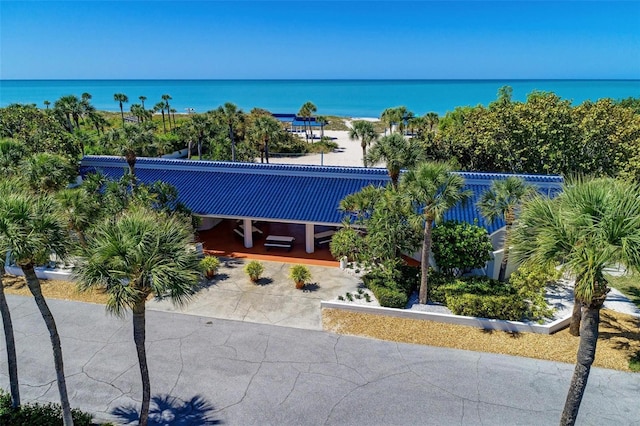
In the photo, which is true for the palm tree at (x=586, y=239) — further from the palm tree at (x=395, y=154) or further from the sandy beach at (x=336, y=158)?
the sandy beach at (x=336, y=158)

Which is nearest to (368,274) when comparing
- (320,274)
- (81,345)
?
(320,274)

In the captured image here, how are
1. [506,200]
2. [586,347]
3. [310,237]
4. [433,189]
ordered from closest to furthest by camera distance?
[586,347] → [433,189] → [506,200] → [310,237]

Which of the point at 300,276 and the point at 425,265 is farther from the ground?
the point at 425,265

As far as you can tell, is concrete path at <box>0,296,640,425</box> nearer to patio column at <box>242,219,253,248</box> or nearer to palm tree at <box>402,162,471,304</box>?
palm tree at <box>402,162,471,304</box>

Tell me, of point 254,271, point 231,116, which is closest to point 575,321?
point 254,271

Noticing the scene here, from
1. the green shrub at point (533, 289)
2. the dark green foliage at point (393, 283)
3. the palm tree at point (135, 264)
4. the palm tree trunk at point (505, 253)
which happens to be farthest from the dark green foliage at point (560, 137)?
the palm tree at point (135, 264)

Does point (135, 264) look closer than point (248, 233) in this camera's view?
Yes

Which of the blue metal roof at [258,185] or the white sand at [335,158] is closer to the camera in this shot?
the blue metal roof at [258,185]

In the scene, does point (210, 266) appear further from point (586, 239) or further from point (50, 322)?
point (586, 239)

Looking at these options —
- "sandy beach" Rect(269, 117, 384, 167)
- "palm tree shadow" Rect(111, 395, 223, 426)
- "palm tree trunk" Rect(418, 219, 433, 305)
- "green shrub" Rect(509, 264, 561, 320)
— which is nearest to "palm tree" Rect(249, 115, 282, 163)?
"sandy beach" Rect(269, 117, 384, 167)
